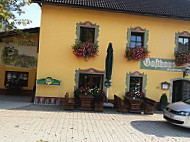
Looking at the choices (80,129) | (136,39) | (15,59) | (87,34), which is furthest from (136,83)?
(15,59)

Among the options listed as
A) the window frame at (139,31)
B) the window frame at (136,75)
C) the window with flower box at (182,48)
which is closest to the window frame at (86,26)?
the window frame at (139,31)

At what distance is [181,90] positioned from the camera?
9438 millimetres

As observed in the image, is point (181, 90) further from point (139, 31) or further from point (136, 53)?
point (139, 31)

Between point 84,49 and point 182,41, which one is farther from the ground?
point 182,41

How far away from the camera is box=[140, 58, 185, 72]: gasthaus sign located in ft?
29.8

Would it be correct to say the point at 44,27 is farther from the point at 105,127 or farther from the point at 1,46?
the point at 105,127

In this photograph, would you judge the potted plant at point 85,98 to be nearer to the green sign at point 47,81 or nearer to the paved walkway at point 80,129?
the paved walkway at point 80,129

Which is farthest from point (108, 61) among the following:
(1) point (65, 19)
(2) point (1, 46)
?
(2) point (1, 46)

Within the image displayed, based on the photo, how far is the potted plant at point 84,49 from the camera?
8.27 metres

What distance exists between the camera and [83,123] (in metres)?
5.58

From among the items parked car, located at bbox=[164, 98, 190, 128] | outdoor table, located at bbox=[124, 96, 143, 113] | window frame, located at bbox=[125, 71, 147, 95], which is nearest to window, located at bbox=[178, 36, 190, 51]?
window frame, located at bbox=[125, 71, 147, 95]

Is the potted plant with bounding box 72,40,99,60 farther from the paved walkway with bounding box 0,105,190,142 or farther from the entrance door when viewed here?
the entrance door

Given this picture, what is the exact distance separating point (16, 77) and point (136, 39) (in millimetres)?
9042

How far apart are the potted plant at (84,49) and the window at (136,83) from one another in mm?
2829
